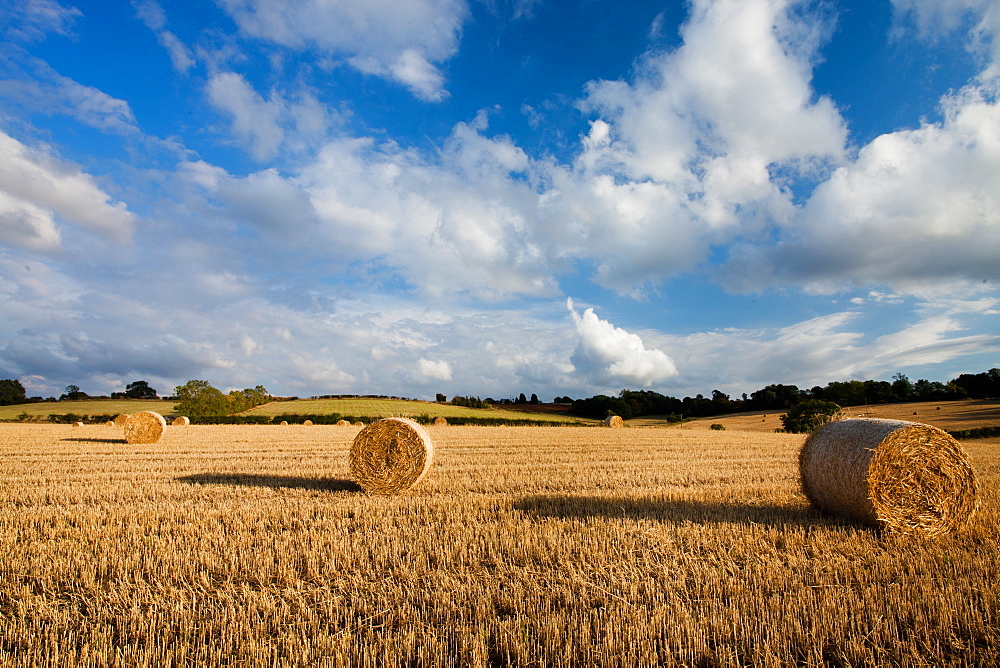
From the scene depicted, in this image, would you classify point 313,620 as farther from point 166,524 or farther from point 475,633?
point 166,524

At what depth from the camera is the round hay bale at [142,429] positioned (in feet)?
70.6

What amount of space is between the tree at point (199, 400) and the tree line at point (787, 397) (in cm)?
4078

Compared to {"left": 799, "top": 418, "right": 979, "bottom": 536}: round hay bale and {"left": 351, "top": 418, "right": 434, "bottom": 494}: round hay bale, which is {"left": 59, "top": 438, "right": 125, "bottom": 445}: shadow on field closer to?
{"left": 351, "top": 418, "right": 434, "bottom": 494}: round hay bale

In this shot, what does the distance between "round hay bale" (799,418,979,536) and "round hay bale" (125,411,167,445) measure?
2385cm

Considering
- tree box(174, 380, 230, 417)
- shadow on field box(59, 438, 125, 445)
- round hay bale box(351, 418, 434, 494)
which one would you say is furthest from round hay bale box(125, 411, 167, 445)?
tree box(174, 380, 230, 417)

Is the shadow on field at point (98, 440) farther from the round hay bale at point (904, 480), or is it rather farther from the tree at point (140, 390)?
the tree at point (140, 390)

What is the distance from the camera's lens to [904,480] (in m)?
6.87

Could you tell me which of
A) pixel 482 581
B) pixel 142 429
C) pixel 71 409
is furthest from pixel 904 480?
pixel 71 409

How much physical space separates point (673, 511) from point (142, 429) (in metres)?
22.4

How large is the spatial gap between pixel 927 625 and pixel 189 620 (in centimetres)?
548

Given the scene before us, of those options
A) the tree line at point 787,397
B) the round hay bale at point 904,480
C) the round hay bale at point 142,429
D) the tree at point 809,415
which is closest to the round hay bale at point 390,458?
the round hay bale at point 904,480

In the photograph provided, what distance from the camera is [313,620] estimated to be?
3.93 metres

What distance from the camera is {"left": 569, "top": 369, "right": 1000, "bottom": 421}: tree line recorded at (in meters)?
54.8

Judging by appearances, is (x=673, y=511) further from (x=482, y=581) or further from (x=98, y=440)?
(x=98, y=440)
